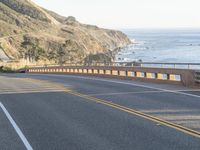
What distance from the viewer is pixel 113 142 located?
10.2 m

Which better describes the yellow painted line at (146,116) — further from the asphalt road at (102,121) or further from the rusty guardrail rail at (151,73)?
the rusty guardrail rail at (151,73)

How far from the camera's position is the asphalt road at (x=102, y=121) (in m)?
10.1

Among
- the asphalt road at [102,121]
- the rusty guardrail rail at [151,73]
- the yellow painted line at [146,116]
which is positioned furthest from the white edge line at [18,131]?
the rusty guardrail rail at [151,73]

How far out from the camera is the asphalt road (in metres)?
10.1

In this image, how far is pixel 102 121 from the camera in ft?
42.4

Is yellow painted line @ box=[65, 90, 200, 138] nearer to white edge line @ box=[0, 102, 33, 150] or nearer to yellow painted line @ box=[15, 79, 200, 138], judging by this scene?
yellow painted line @ box=[15, 79, 200, 138]

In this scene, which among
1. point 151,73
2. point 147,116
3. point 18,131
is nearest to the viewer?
point 18,131

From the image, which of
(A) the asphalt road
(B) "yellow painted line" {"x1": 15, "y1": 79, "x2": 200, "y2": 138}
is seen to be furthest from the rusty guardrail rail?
(B) "yellow painted line" {"x1": 15, "y1": 79, "x2": 200, "y2": 138}

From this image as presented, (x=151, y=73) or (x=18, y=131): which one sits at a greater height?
(x=151, y=73)

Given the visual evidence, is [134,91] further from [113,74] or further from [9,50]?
[9,50]

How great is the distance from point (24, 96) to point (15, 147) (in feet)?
35.0

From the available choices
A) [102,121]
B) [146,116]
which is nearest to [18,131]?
[102,121]

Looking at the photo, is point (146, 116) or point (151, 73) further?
point (151, 73)

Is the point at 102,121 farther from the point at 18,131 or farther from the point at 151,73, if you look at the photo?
the point at 151,73
